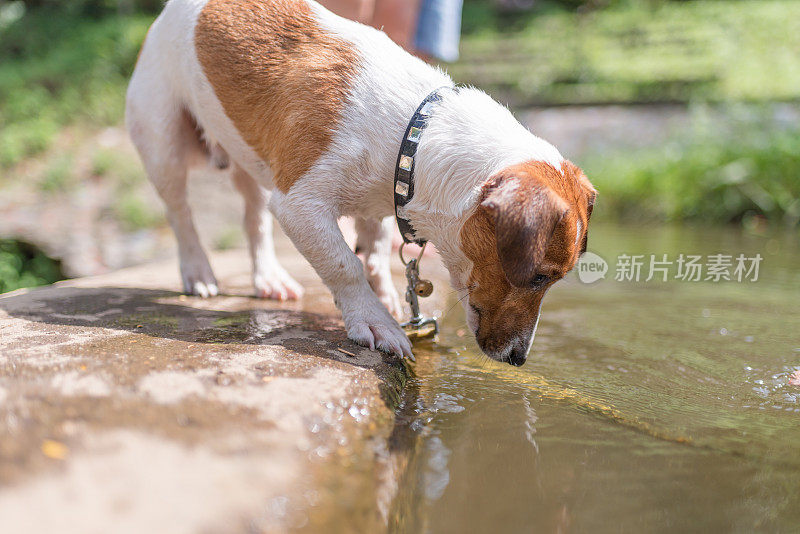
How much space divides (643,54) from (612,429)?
458 inches

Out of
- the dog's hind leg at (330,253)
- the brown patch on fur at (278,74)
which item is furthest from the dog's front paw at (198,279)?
the dog's hind leg at (330,253)

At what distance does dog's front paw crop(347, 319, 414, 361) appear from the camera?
238cm

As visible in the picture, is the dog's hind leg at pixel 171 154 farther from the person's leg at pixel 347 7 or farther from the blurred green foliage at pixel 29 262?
the blurred green foliage at pixel 29 262

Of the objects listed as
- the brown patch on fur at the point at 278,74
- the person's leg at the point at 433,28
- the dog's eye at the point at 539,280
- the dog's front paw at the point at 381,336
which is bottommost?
the dog's front paw at the point at 381,336

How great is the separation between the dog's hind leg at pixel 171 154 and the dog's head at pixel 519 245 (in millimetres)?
1454

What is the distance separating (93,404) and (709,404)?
68.4 inches

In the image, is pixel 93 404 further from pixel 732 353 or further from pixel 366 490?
pixel 732 353

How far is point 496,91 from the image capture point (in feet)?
36.7

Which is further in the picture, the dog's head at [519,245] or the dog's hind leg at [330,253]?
the dog's hind leg at [330,253]

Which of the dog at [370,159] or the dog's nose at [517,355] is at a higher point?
the dog at [370,159]

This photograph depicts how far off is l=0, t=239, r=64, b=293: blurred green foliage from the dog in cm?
350

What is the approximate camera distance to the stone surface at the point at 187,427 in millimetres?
1269

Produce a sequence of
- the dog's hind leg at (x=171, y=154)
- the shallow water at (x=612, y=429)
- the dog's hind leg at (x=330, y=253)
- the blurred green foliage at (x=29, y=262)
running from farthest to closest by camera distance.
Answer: the blurred green foliage at (x=29, y=262), the dog's hind leg at (x=171, y=154), the dog's hind leg at (x=330, y=253), the shallow water at (x=612, y=429)

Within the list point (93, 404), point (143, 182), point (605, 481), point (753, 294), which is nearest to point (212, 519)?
point (93, 404)
